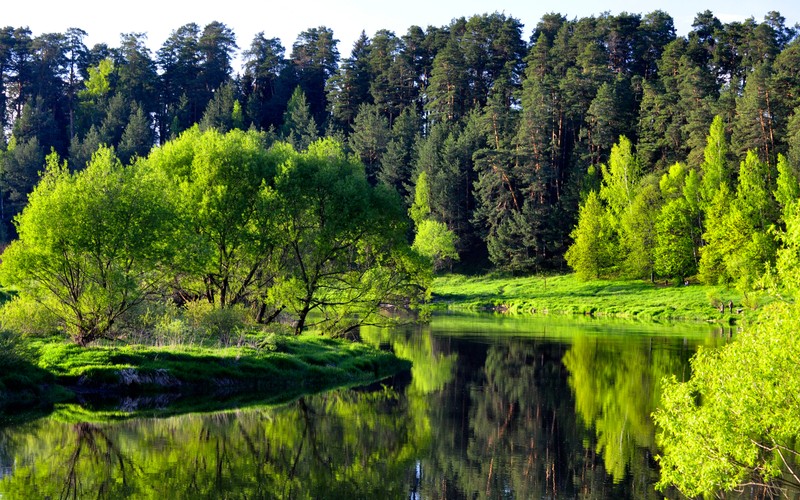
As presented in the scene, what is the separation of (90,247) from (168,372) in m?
7.66

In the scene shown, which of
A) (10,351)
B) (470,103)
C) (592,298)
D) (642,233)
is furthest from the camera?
(470,103)

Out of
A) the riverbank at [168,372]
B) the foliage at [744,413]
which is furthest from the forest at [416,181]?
the riverbank at [168,372]

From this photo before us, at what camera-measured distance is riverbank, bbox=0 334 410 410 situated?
30903mm

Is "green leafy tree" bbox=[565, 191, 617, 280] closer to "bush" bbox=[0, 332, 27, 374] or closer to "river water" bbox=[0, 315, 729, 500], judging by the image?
"river water" bbox=[0, 315, 729, 500]

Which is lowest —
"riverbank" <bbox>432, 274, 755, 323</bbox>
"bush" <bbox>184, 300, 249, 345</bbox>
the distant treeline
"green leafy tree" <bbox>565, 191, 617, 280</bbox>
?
"riverbank" <bbox>432, 274, 755, 323</bbox>

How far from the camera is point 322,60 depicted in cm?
16875

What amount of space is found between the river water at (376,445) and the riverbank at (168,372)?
145cm

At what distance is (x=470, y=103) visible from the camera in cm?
14225

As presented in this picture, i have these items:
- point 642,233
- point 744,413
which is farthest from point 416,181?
point 744,413

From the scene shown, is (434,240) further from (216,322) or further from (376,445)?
(376,445)

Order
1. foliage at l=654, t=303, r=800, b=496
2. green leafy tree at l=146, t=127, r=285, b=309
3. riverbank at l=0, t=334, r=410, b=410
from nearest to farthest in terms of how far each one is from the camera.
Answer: foliage at l=654, t=303, r=800, b=496 < riverbank at l=0, t=334, r=410, b=410 < green leafy tree at l=146, t=127, r=285, b=309

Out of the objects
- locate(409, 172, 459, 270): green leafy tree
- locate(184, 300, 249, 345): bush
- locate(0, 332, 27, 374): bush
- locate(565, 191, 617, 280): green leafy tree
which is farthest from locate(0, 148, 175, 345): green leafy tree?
locate(409, 172, 459, 270): green leafy tree

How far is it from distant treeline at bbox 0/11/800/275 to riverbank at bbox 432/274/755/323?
14.6 feet

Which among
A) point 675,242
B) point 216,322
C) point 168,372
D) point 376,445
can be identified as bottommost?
point 376,445
